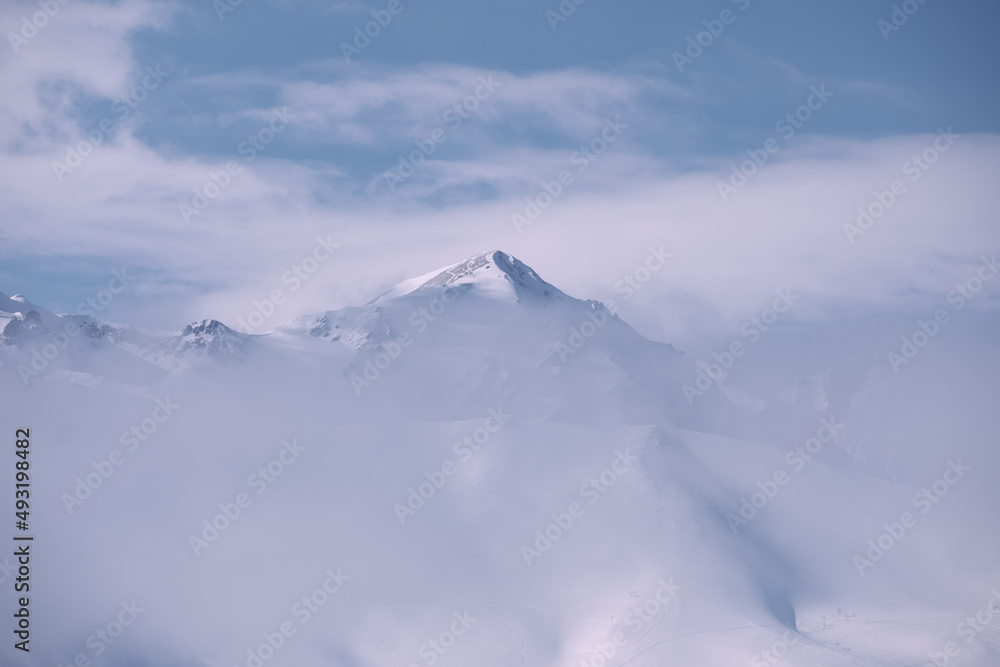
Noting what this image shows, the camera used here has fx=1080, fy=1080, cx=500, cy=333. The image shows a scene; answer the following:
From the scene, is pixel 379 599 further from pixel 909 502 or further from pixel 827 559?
pixel 909 502

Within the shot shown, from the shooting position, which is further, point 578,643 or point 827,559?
point 827,559

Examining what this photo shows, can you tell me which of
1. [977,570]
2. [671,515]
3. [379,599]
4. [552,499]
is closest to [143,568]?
[379,599]

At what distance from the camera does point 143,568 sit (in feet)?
516

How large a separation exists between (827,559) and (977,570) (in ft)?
67.3
